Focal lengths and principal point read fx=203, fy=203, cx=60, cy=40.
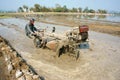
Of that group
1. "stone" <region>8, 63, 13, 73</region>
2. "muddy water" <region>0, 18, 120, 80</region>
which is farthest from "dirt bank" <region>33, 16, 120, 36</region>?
"stone" <region>8, 63, 13, 73</region>

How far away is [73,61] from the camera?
10.3 m

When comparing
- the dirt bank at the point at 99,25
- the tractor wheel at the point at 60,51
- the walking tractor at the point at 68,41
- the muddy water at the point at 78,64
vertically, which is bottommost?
the dirt bank at the point at 99,25

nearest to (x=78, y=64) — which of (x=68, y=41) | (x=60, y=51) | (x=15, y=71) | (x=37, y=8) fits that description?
(x=68, y=41)

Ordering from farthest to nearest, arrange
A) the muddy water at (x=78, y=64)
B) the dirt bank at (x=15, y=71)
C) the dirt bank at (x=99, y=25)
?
the dirt bank at (x=99, y=25)
the muddy water at (x=78, y=64)
the dirt bank at (x=15, y=71)

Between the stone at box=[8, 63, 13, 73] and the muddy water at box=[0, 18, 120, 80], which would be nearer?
the stone at box=[8, 63, 13, 73]

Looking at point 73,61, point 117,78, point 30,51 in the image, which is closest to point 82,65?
point 73,61

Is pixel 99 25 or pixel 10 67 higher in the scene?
pixel 10 67

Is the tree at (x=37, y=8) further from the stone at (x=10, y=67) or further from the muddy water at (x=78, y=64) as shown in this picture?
the stone at (x=10, y=67)

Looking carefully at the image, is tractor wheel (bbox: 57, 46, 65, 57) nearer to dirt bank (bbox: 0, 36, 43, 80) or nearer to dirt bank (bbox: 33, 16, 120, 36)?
dirt bank (bbox: 0, 36, 43, 80)

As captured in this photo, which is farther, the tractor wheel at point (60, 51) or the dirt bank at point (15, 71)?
the tractor wheel at point (60, 51)

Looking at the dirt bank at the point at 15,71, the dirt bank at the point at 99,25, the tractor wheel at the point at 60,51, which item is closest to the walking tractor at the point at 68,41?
the tractor wheel at the point at 60,51

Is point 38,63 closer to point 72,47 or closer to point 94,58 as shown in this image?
point 72,47

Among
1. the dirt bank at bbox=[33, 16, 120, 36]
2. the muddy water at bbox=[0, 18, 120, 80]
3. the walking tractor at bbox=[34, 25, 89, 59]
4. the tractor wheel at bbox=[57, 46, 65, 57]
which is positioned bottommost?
the dirt bank at bbox=[33, 16, 120, 36]

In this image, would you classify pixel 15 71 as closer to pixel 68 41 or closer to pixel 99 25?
pixel 68 41
